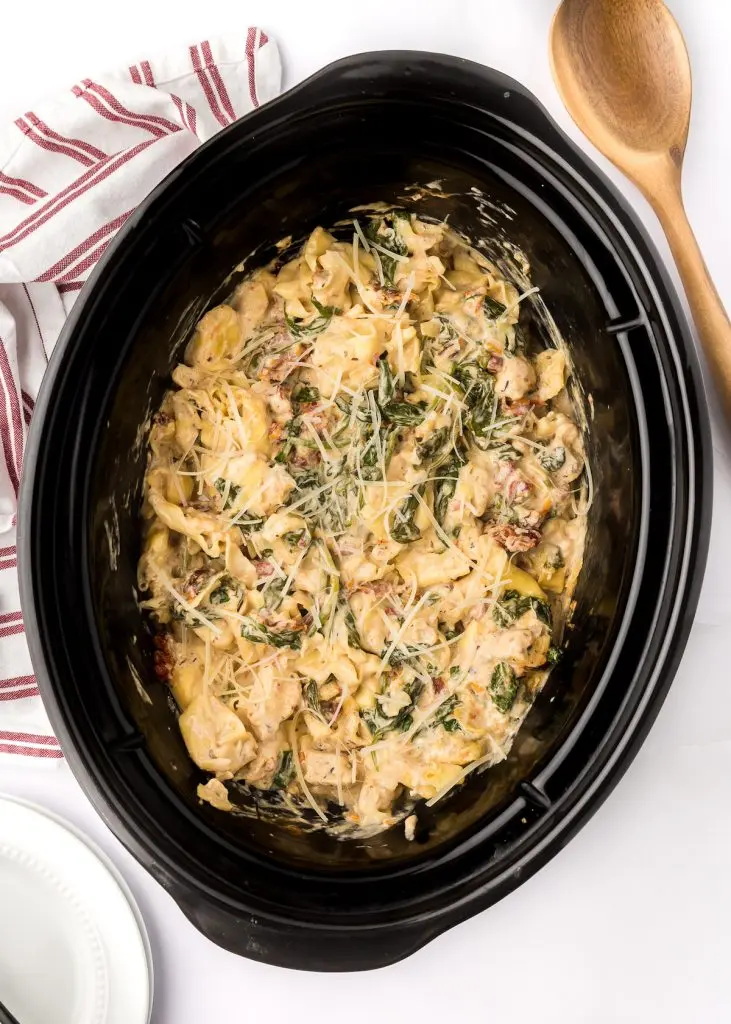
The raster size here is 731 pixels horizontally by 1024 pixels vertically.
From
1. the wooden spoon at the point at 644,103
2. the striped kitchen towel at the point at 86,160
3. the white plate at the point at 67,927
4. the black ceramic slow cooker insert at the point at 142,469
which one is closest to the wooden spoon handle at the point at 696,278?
the wooden spoon at the point at 644,103

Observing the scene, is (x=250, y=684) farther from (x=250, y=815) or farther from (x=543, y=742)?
(x=543, y=742)

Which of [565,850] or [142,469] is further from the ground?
[142,469]

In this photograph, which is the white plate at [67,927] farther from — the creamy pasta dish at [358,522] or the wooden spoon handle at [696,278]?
the wooden spoon handle at [696,278]

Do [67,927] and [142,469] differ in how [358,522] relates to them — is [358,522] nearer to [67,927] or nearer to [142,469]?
[142,469]

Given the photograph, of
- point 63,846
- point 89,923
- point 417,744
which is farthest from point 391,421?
point 89,923

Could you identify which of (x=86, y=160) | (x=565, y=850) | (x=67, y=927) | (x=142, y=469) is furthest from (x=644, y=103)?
(x=67, y=927)
